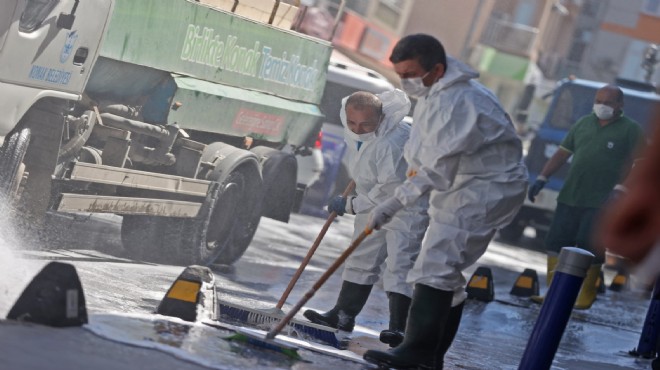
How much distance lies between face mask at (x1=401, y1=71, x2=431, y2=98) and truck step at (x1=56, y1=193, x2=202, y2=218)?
2826mm

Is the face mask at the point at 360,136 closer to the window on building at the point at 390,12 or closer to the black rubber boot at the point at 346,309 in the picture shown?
the black rubber boot at the point at 346,309

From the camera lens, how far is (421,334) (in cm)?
675

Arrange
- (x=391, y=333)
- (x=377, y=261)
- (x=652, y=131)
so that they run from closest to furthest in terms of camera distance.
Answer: (x=652, y=131)
(x=391, y=333)
(x=377, y=261)

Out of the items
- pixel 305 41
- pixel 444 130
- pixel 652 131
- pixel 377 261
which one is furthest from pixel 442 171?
pixel 305 41

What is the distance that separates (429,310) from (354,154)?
2.29 meters


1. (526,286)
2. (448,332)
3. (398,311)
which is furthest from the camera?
(526,286)

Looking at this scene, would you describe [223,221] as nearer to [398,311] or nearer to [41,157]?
[41,157]

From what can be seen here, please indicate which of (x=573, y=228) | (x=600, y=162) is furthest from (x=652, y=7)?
(x=573, y=228)

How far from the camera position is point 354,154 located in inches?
349

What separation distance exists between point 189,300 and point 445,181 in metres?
1.33

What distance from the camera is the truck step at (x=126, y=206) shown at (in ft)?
29.5

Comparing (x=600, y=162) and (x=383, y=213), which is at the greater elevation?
(x=600, y=162)

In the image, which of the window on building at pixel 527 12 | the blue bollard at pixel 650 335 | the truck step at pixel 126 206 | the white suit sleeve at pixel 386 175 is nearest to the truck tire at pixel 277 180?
the truck step at pixel 126 206

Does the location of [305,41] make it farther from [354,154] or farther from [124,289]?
[124,289]
